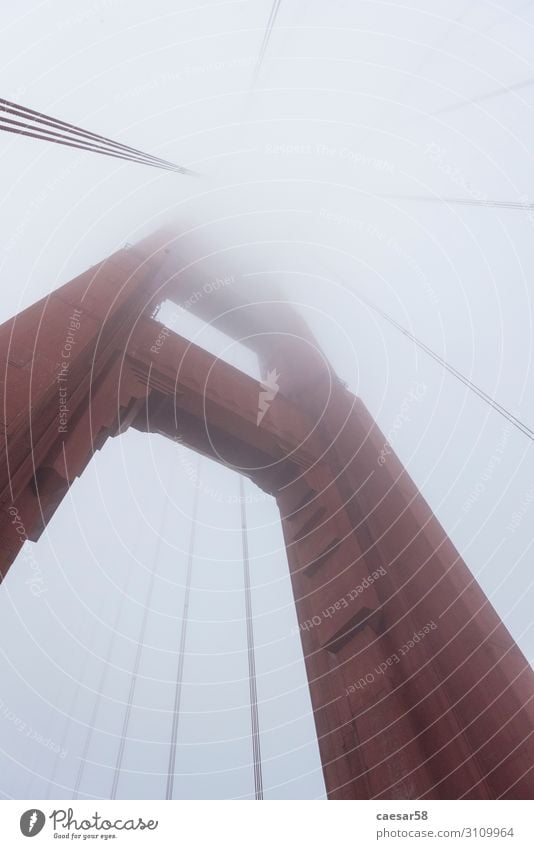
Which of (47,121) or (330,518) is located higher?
(47,121)

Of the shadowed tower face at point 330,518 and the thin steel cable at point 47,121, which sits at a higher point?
the thin steel cable at point 47,121

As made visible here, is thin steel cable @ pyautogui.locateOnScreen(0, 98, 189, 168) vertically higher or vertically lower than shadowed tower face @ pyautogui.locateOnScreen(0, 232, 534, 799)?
higher

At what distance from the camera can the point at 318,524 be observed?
6090mm

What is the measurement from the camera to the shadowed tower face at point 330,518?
367 centimetres

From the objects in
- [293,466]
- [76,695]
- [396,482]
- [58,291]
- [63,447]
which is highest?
[58,291]

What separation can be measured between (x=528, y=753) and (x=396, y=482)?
2948 mm

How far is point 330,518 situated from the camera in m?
5.97

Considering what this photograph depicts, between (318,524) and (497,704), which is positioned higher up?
(318,524)

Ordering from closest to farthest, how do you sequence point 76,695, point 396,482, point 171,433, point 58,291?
point 58,291
point 396,482
point 171,433
point 76,695

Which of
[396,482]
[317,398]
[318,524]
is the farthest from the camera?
[317,398]

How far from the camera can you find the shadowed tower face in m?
3.67

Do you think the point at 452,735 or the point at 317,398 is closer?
the point at 452,735
